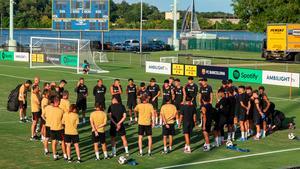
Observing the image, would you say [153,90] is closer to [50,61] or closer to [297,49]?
[50,61]

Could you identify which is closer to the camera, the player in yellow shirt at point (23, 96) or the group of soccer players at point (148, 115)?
the group of soccer players at point (148, 115)

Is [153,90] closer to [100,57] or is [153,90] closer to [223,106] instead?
[223,106]

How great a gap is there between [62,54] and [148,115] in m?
34.7

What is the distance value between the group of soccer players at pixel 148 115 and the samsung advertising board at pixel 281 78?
43.0ft

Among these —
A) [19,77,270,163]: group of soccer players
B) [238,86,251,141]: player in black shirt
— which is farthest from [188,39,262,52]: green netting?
[238,86,251,141]: player in black shirt

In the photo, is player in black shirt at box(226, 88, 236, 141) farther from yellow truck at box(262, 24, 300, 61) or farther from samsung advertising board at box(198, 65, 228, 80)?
yellow truck at box(262, 24, 300, 61)

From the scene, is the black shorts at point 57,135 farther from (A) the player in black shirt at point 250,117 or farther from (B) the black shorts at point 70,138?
(A) the player in black shirt at point 250,117

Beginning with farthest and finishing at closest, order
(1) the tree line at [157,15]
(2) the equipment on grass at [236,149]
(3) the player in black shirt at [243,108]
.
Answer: (1) the tree line at [157,15]
(3) the player in black shirt at [243,108]
(2) the equipment on grass at [236,149]

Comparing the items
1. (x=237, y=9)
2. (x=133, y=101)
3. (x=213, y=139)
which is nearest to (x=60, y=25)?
(x=237, y=9)

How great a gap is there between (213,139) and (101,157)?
4856 mm

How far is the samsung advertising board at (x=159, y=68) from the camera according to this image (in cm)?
4597

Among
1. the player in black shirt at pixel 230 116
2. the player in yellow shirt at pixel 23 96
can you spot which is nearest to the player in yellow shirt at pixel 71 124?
the player in black shirt at pixel 230 116

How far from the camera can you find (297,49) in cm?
6362

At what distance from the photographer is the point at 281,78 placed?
3641 cm
